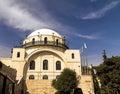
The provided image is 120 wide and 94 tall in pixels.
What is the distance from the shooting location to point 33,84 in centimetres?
3034

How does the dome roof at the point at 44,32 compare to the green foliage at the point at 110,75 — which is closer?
the green foliage at the point at 110,75

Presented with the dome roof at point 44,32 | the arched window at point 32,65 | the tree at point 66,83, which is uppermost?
the dome roof at point 44,32

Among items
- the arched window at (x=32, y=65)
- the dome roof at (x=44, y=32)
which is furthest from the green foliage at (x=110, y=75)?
the dome roof at (x=44, y=32)

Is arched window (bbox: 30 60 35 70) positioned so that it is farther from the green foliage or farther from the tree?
the green foliage

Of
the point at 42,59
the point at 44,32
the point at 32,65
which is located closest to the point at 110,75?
the point at 42,59

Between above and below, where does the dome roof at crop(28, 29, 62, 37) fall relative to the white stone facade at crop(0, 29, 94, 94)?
above

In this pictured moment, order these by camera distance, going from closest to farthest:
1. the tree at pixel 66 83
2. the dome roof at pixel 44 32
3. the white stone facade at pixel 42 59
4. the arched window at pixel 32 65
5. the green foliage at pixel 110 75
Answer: the tree at pixel 66 83, the green foliage at pixel 110 75, the white stone facade at pixel 42 59, the arched window at pixel 32 65, the dome roof at pixel 44 32

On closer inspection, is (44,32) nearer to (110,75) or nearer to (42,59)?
(42,59)

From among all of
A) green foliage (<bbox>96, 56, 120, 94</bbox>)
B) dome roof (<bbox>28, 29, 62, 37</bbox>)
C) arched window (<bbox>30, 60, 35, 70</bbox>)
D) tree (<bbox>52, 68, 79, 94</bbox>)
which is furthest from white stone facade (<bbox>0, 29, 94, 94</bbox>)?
tree (<bbox>52, 68, 79, 94</bbox>)

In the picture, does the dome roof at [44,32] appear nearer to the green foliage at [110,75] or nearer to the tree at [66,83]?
the green foliage at [110,75]

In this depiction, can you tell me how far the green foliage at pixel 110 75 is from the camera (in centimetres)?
2728

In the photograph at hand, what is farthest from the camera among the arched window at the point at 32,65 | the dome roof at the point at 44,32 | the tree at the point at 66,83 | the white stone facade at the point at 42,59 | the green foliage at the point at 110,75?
the dome roof at the point at 44,32

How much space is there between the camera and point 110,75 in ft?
91.7

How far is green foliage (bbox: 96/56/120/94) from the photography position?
27281 millimetres
